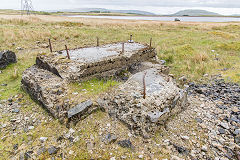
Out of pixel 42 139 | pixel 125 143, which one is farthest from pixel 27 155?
pixel 125 143

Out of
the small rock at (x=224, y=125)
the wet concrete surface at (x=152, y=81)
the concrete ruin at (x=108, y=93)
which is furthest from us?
A: the wet concrete surface at (x=152, y=81)

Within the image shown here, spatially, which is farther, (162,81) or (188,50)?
(188,50)

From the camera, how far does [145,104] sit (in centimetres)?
491

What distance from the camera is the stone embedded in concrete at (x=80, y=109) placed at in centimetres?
485

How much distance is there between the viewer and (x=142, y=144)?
432 centimetres

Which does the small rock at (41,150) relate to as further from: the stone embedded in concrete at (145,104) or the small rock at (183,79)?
the small rock at (183,79)

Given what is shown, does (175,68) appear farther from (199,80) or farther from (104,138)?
(104,138)

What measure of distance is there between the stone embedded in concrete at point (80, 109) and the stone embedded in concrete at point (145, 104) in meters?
0.64

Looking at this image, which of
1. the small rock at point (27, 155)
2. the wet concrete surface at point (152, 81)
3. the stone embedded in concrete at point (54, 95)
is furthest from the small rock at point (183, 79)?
the small rock at point (27, 155)

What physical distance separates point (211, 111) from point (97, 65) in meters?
5.10

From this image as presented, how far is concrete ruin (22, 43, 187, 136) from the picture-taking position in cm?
484

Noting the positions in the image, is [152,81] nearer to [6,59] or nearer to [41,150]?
[41,150]

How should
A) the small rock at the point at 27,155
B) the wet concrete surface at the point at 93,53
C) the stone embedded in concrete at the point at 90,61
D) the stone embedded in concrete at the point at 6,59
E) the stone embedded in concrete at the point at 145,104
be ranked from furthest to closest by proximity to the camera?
the stone embedded in concrete at the point at 6,59 < the wet concrete surface at the point at 93,53 < the stone embedded in concrete at the point at 90,61 < the stone embedded in concrete at the point at 145,104 < the small rock at the point at 27,155

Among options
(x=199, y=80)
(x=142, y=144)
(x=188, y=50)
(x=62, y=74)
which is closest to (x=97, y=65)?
(x=62, y=74)
